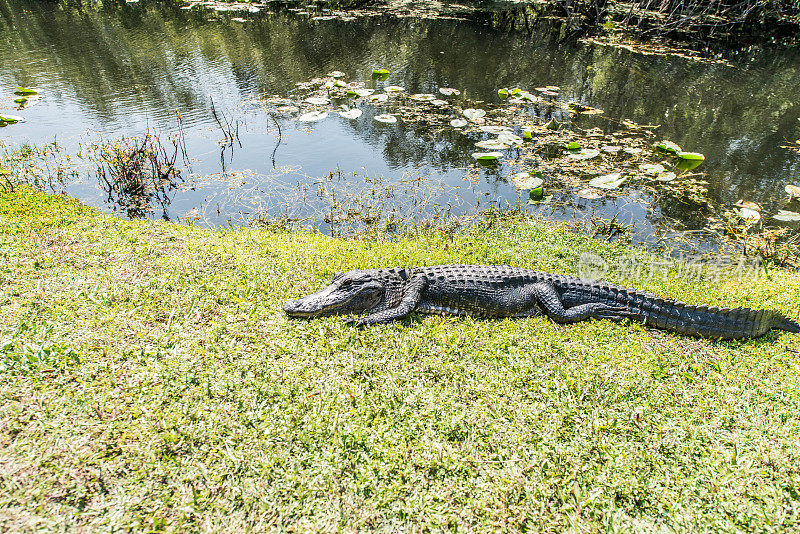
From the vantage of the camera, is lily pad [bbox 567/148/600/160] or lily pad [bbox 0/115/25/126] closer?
lily pad [bbox 567/148/600/160]

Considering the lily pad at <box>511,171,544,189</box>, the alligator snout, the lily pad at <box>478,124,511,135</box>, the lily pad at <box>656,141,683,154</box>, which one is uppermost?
the lily pad at <box>478,124,511,135</box>

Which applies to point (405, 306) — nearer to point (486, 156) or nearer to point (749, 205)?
point (486, 156)

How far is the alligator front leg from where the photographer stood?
406cm

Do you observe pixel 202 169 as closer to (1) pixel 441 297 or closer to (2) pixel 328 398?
(1) pixel 441 297

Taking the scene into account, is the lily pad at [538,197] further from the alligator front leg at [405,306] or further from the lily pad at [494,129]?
the alligator front leg at [405,306]

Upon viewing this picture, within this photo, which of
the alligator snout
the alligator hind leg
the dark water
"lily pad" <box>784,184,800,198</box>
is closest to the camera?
the alligator snout

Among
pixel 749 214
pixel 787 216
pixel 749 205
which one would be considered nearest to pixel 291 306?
pixel 749 214

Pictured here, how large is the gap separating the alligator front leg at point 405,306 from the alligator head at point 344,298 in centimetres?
15

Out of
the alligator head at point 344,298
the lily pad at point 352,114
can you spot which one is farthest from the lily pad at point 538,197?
the lily pad at point 352,114

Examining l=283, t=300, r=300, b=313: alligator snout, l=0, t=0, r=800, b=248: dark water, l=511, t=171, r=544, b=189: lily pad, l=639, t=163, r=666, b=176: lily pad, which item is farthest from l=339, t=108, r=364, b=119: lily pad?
l=283, t=300, r=300, b=313: alligator snout

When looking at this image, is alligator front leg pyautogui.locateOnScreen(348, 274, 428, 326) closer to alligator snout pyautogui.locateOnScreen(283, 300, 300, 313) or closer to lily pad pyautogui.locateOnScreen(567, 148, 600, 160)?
alligator snout pyautogui.locateOnScreen(283, 300, 300, 313)

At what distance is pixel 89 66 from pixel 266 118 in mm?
6491

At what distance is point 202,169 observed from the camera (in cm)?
773

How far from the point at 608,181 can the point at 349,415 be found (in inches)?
242
